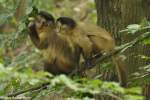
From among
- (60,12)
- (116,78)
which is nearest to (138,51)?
(116,78)

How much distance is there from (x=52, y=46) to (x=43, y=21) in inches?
12.4

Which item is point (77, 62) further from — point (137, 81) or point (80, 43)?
point (137, 81)

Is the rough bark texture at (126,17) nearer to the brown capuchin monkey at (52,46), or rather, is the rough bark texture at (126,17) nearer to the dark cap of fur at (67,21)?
the dark cap of fur at (67,21)

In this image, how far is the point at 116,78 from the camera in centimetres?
602

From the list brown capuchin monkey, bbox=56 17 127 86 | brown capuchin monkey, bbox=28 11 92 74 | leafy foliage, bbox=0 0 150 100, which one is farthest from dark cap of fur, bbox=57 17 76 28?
leafy foliage, bbox=0 0 150 100

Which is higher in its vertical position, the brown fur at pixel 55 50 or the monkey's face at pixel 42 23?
the monkey's face at pixel 42 23

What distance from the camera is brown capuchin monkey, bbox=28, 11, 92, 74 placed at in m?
6.12

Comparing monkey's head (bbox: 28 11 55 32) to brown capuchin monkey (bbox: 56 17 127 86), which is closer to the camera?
brown capuchin monkey (bbox: 56 17 127 86)

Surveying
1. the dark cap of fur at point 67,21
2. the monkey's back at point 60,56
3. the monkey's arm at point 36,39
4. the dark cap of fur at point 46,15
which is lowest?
the monkey's back at point 60,56

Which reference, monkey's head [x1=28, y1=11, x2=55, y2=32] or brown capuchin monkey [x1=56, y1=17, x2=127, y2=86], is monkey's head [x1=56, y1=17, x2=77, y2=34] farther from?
monkey's head [x1=28, y1=11, x2=55, y2=32]

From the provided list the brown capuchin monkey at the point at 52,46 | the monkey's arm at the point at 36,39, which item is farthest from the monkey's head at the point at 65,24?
the monkey's arm at the point at 36,39

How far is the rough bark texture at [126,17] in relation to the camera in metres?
5.89

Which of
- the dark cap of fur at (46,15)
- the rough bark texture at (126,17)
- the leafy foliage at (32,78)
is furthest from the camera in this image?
the dark cap of fur at (46,15)

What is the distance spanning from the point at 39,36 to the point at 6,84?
1517 mm
